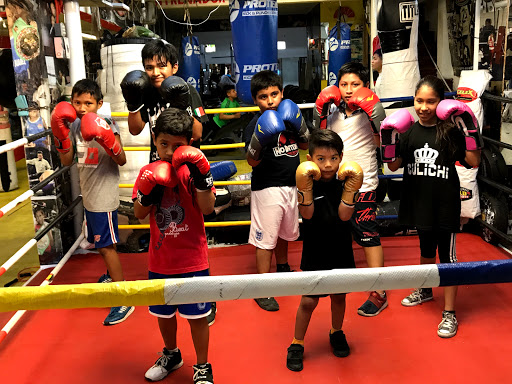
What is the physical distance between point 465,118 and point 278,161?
3.12 feet

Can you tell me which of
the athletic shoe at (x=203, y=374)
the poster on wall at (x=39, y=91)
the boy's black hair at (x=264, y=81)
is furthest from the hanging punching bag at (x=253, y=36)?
the athletic shoe at (x=203, y=374)

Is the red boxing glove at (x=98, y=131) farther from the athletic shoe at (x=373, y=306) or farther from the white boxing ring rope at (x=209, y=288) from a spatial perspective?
the athletic shoe at (x=373, y=306)

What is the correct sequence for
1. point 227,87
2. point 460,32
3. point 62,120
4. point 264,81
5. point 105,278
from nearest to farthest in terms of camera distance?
point 62,120
point 264,81
point 105,278
point 460,32
point 227,87

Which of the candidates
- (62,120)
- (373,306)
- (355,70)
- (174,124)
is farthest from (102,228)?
(355,70)

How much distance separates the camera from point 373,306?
2564 mm

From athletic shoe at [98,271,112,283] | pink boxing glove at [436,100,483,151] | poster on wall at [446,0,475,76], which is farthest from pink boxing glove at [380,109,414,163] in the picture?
poster on wall at [446,0,475,76]

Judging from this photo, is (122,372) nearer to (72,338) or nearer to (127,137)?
(72,338)

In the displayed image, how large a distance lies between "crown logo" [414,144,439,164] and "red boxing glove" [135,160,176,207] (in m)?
1.24

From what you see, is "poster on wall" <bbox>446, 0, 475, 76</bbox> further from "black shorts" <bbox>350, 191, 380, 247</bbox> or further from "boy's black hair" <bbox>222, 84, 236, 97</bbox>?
"boy's black hair" <bbox>222, 84, 236, 97</bbox>

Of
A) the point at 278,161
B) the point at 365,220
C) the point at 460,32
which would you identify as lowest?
the point at 365,220

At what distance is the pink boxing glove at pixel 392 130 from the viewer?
2422 millimetres

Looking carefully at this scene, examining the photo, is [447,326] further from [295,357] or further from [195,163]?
[195,163]

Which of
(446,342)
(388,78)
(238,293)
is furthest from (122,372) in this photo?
(388,78)

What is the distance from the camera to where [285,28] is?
12211mm
